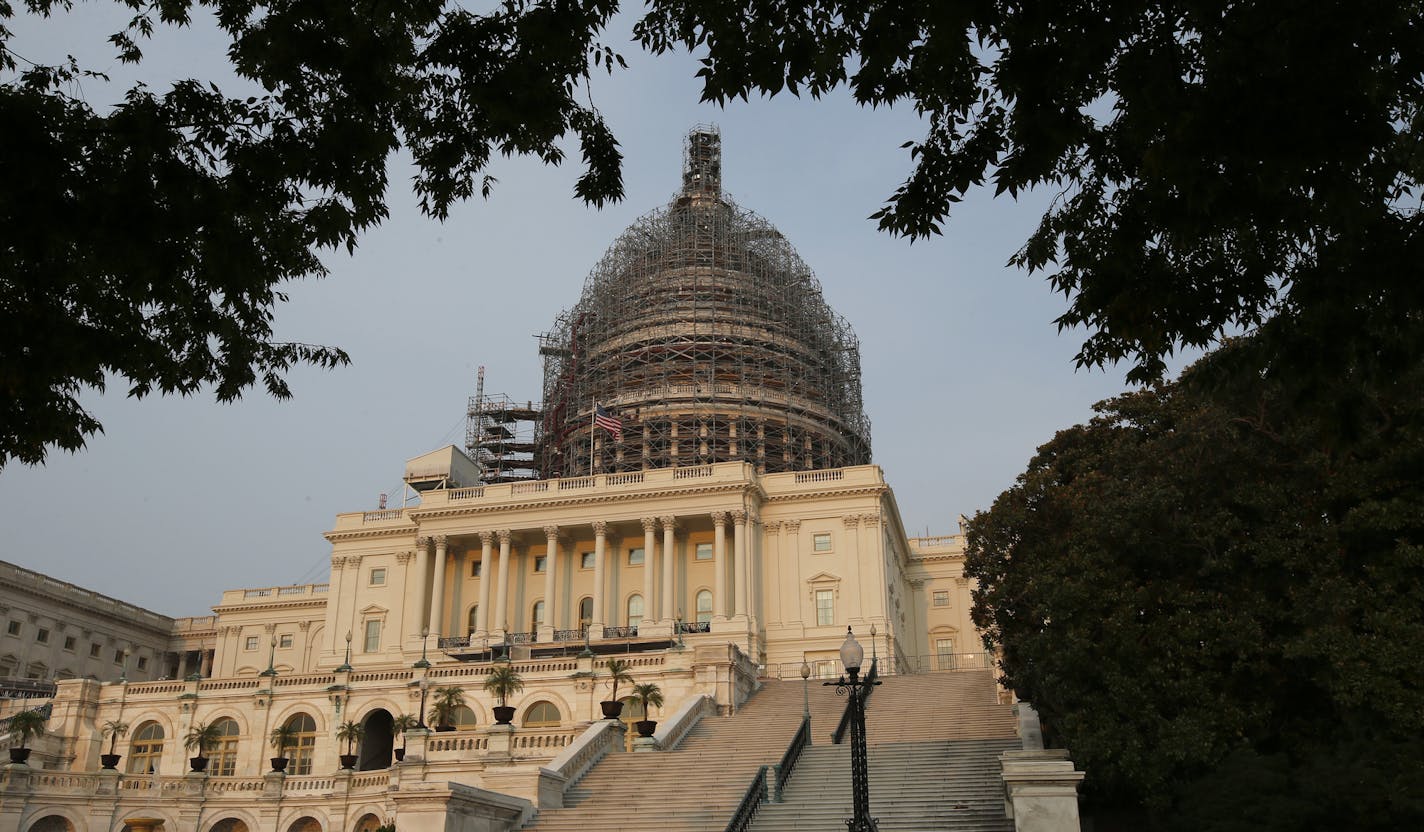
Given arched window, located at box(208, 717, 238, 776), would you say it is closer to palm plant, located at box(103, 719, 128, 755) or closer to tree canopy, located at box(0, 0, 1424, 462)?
palm plant, located at box(103, 719, 128, 755)

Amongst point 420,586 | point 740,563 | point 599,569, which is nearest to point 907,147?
point 740,563

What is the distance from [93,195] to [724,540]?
52.4 m

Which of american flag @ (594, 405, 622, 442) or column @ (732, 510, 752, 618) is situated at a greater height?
american flag @ (594, 405, 622, 442)

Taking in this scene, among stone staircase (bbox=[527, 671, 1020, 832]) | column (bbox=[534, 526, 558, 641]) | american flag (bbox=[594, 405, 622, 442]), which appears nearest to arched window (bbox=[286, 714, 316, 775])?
stone staircase (bbox=[527, 671, 1020, 832])

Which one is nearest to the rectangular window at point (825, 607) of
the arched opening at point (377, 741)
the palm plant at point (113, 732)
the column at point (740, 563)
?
the column at point (740, 563)

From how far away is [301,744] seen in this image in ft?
142

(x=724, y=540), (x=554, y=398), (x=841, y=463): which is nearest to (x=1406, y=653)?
(x=724, y=540)

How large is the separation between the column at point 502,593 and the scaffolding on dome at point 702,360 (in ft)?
34.5

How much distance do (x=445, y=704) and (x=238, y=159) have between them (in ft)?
105

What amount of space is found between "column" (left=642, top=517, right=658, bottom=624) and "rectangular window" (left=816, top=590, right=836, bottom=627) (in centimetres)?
850

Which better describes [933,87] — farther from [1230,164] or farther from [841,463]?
[841,463]

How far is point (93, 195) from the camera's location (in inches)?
379

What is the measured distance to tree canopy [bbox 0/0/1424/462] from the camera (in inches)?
330

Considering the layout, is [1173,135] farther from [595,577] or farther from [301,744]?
[595,577]
